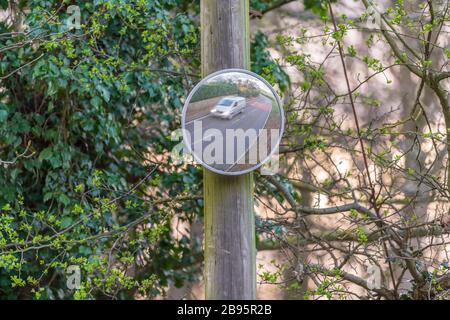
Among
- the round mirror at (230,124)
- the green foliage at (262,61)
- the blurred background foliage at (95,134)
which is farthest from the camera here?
the green foliage at (262,61)

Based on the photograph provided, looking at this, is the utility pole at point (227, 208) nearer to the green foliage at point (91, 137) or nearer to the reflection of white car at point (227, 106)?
the reflection of white car at point (227, 106)

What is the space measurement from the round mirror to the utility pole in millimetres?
129

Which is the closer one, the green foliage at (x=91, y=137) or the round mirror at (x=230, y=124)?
the round mirror at (x=230, y=124)

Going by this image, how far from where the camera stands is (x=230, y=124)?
305 centimetres

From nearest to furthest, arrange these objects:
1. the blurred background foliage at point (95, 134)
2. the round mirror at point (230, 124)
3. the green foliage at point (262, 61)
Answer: the round mirror at point (230, 124) < the blurred background foliage at point (95, 134) < the green foliage at point (262, 61)

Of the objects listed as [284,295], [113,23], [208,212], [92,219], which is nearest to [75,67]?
[113,23]

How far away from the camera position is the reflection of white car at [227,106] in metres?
3.06

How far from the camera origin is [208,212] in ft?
10.4

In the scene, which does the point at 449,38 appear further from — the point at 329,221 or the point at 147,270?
the point at 147,270

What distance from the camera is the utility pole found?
312cm

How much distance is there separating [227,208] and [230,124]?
378 millimetres

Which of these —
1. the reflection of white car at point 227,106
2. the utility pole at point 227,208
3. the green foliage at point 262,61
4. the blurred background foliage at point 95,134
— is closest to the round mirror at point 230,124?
the reflection of white car at point 227,106

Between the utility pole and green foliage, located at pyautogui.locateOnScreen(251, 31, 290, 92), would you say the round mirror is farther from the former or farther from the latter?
green foliage, located at pyautogui.locateOnScreen(251, 31, 290, 92)
